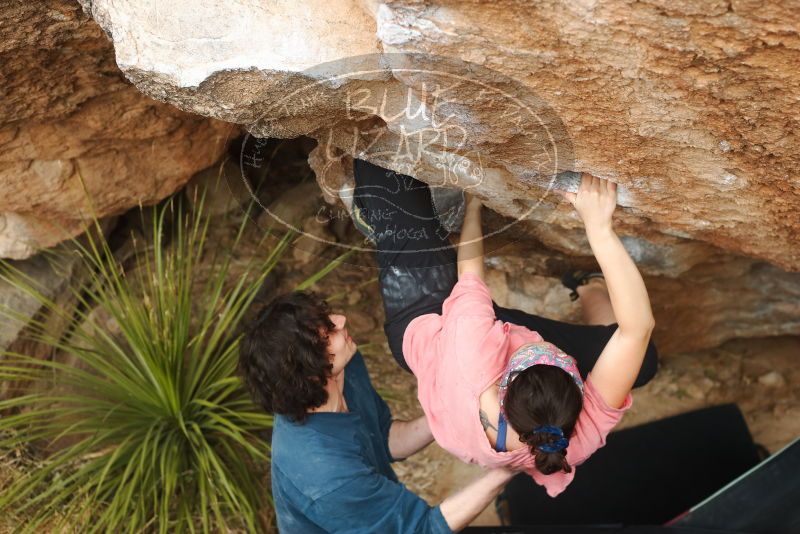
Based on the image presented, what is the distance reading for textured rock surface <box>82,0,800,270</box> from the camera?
121 centimetres

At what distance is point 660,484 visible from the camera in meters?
2.73

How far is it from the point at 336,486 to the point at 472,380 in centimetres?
39

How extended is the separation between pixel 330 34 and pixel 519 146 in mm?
453

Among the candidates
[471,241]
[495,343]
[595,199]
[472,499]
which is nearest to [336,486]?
[472,499]

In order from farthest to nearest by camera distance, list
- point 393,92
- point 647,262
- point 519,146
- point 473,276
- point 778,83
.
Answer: point 647,262
point 473,276
point 519,146
point 393,92
point 778,83

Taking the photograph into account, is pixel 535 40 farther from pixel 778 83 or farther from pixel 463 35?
pixel 778 83

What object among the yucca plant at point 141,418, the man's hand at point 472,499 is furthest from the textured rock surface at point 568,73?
the yucca plant at point 141,418

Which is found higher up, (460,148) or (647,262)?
(460,148)

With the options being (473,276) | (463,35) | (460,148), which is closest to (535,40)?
(463,35)

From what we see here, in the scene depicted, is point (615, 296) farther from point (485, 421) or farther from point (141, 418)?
point (141, 418)

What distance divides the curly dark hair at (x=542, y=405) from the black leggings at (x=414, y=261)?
41 cm

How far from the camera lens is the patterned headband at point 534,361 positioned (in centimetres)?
153

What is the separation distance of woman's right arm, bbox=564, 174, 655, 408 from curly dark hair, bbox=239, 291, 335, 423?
587 mm

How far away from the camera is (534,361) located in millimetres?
1526
